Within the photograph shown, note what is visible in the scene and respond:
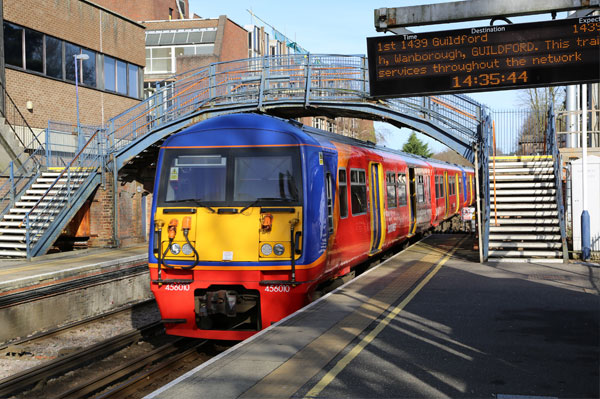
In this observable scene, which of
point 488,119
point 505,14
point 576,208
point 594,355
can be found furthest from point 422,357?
point 488,119

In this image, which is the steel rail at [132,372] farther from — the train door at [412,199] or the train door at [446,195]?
the train door at [446,195]

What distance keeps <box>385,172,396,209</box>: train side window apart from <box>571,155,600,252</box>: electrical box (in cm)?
411

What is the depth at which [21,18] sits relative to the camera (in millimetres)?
25234

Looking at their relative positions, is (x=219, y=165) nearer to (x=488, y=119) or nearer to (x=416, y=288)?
(x=416, y=288)

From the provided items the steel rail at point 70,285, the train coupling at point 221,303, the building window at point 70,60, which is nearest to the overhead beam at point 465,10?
the train coupling at point 221,303

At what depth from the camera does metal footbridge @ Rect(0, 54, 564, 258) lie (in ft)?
57.9

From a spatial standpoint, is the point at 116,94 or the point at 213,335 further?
the point at 116,94

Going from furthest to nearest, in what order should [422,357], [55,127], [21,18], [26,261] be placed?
1. [55,127]
2. [21,18]
3. [26,261]
4. [422,357]

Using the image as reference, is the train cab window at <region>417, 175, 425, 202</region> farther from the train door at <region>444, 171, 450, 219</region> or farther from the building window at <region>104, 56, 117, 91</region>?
the building window at <region>104, 56, 117, 91</region>

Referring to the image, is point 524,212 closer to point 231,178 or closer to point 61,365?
point 231,178

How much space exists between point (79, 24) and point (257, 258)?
2314 cm

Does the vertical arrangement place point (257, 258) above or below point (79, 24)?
below

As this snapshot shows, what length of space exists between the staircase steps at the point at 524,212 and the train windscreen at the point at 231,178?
740 centimetres

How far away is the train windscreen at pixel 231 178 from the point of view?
947 cm
